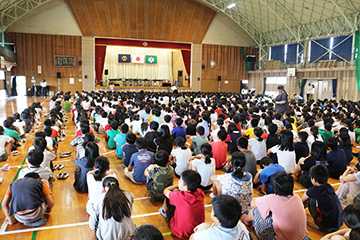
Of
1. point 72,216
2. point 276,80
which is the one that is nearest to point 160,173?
point 72,216

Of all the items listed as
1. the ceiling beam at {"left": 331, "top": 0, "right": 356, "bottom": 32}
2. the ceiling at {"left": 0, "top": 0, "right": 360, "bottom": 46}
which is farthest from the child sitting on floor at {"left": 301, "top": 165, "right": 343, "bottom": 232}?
the ceiling at {"left": 0, "top": 0, "right": 360, "bottom": 46}

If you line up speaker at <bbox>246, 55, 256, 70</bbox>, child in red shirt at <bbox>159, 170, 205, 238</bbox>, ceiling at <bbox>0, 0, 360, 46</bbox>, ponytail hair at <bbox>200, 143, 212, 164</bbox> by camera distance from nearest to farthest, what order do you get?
1. child in red shirt at <bbox>159, 170, 205, 238</bbox>
2. ponytail hair at <bbox>200, 143, 212, 164</bbox>
3. ceiling at <bbox>0, 0, 360, 46</bbox>
4. speaker at <bbox>246, 55, 256, 70</bbox>

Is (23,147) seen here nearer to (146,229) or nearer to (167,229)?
(167,229)

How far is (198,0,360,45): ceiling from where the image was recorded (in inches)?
705

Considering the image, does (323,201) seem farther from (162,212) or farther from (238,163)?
(162,212)

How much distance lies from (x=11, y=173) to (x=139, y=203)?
301 cm

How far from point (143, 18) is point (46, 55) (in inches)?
354

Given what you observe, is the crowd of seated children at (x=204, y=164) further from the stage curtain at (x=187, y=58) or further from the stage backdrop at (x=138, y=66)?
the stage backdrop at (x=138, y=66)

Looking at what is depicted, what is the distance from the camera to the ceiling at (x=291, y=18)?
705 inches

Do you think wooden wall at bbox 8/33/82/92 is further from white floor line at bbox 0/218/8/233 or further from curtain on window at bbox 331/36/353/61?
white floor line at bbox 0/218/8/233

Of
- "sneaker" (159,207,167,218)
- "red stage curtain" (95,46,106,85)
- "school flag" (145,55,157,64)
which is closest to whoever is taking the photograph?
"sneaker" (159,207,167,218)

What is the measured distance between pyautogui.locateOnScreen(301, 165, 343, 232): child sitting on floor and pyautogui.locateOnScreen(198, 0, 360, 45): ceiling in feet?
55.5

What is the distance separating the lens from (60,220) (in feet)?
12.6

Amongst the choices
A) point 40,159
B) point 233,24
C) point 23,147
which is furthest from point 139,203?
point 233,24
